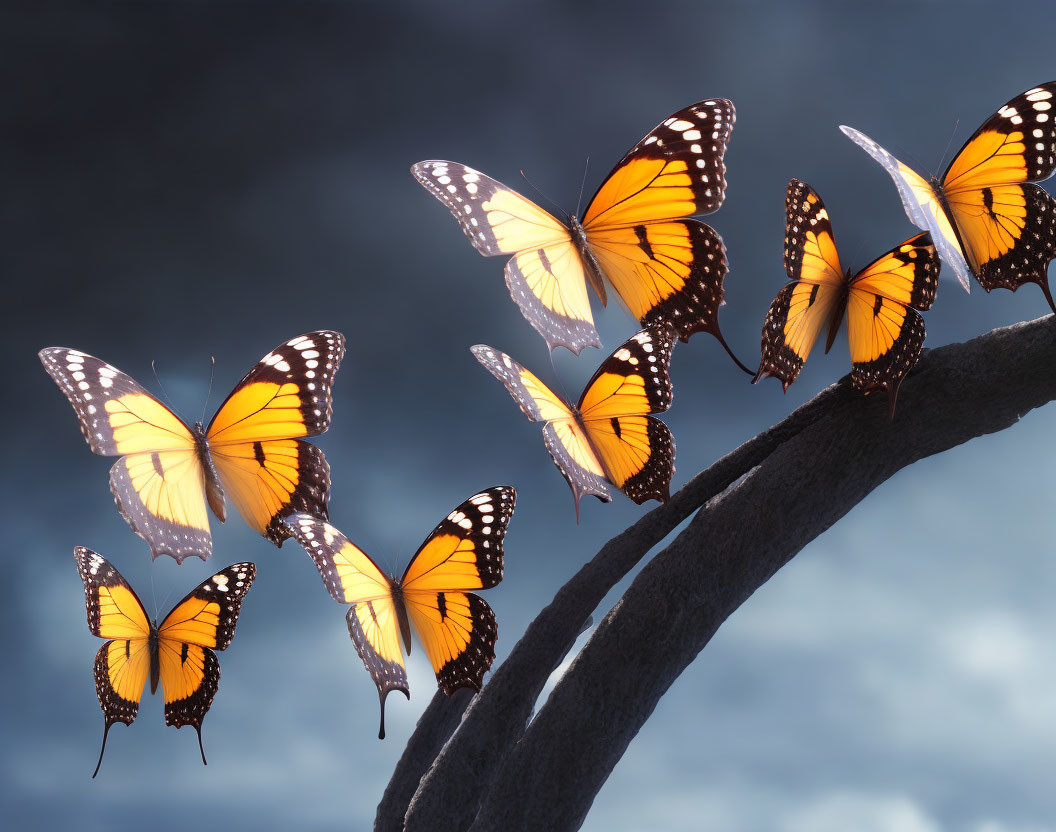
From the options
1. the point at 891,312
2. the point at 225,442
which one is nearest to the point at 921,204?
the point at 891,312

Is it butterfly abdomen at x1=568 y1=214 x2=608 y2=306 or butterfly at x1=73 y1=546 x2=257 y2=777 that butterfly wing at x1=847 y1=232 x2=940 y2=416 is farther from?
butterfly at x1=73 y1=546 x2=257 y2=777

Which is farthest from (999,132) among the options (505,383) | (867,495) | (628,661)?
(628,661)

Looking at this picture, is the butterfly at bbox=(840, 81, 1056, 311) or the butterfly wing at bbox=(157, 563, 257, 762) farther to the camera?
the butterfly wing at bbox=(157, 563, 257, 762)

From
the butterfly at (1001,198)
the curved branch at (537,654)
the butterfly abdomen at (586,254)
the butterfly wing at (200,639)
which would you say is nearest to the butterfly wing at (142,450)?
the butterfly wing at (200,639)

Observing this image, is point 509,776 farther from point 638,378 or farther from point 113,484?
point 113,484

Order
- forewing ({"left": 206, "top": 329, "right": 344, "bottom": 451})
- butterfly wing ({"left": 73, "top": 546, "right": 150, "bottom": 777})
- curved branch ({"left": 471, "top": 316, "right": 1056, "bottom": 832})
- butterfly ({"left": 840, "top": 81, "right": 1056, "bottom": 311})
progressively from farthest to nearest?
butterfly wing ({"left": 73, "top": 546, "right": 150, "bottom": 777}), forewing ({"left": 206, "top": 329, "right": 344, "bottom": 451}), curved branch ({"left": 471, "top": 316, "right": 1056, "bottom": 832}), butterfly ({"left": 840, "top": 81, "right": 1056, "bottom": 311})

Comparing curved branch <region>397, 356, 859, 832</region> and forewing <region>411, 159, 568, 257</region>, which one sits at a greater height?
forewing <region>411, 159, 568, 257</region>

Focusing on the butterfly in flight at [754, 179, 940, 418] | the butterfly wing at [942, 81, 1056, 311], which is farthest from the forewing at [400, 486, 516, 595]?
the butterfly wing at [942, 81, 1056, 311]

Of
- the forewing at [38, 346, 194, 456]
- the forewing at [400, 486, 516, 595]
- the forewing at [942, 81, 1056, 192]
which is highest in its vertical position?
the forewing at [942, 81, 1056, 192]
